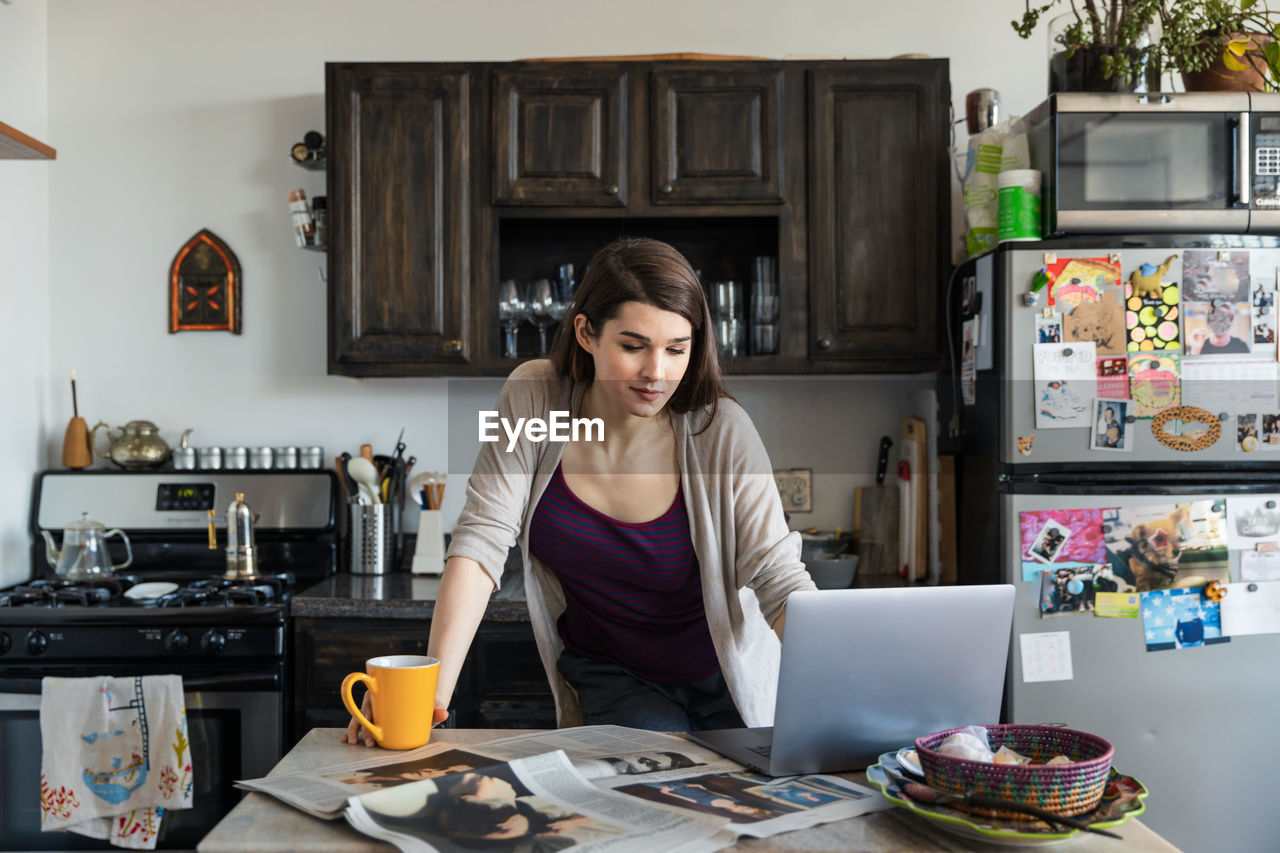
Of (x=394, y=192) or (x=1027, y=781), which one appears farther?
(x=394, y=192)

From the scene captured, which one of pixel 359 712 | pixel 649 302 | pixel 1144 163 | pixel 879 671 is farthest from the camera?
pixel 1144 163

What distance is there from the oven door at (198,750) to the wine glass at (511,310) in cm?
104

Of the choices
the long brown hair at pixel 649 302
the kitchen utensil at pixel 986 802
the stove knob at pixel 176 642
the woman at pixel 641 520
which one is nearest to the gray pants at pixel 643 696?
the woman at pixel 641 520

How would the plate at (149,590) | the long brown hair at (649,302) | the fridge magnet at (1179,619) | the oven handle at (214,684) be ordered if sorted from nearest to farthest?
the long brown hair at (649,302) → the fridge magnet at (1179,619) → the oven handle at (214,684) → the plate at (149,590)

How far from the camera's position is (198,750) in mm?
2414

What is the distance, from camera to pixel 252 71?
9.91 ft

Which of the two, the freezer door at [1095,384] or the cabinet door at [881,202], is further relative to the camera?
the cabinet door at [881,202]

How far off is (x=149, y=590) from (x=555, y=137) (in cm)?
157

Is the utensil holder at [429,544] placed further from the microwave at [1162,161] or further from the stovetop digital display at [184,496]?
the microwave at [1162,161]

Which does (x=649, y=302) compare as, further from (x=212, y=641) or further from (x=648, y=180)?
(x=212, y=641)

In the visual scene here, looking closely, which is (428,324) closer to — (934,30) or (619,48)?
(619,48)

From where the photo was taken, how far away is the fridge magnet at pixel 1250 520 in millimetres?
2309

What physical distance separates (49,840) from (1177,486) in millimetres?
2727

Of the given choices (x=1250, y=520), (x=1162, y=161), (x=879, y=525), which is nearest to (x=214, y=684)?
(x=879, y=525)
